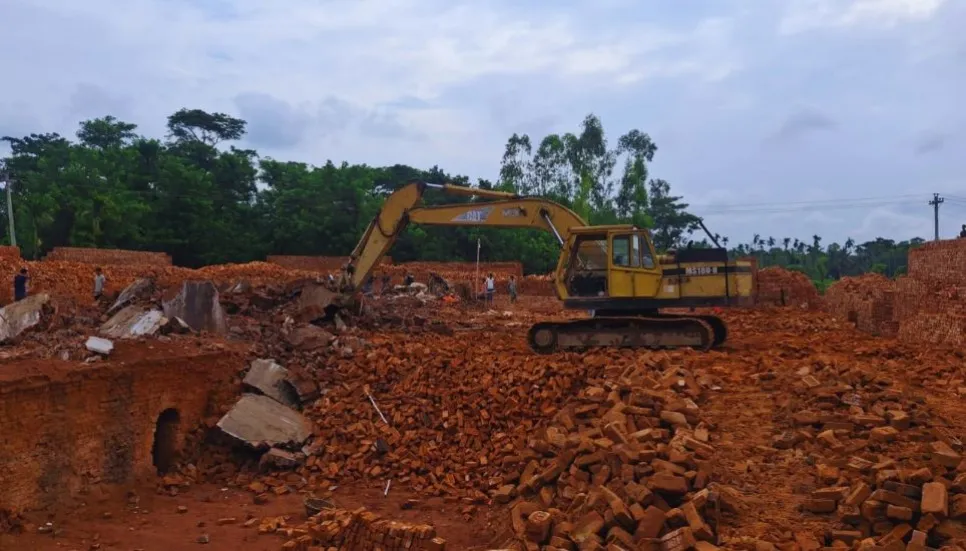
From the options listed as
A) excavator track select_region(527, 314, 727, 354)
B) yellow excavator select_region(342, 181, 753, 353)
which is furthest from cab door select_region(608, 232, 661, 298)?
excavator track select_region(527, 314, 727, 354)

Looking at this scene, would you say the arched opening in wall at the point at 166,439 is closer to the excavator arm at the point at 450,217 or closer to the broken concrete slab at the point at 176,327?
the broken concrete slab at the point at 176,327

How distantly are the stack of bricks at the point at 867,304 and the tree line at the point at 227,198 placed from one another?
13.3m

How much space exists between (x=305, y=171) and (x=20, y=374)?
3551 cm

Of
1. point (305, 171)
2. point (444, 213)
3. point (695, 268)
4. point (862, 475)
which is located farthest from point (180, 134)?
point (862, 475)

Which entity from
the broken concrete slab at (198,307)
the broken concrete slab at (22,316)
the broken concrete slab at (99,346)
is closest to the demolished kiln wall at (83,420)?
the broken concrete slab at (99,346)

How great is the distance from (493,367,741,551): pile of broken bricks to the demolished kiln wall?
4.47 m

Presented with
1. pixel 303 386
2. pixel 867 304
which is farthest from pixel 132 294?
pixel 867 304

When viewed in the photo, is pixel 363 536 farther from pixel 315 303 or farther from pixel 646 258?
pixel 315 303

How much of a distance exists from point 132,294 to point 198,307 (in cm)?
173

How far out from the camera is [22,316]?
11672 millimetres

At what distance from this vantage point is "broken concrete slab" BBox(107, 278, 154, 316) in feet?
43.2

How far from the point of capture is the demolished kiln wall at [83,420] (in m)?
8.15

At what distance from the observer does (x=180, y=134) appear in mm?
49875

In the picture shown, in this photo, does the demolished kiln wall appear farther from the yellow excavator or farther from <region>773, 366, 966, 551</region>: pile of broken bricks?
<region>773, 366, 966, 551</region>: pile of broken bricks
